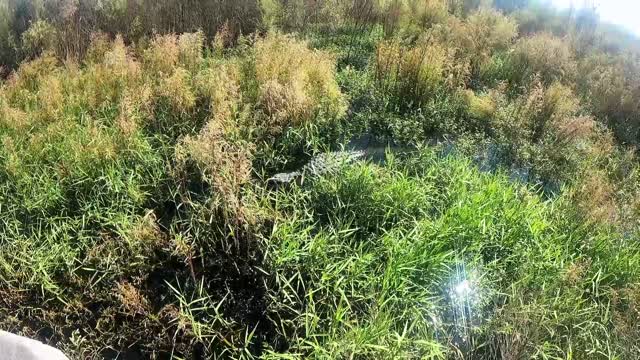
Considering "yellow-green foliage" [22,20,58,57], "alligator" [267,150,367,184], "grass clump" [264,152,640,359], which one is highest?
"yellow-green foliage" [22,20,58,57]

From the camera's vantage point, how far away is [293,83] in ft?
14.5

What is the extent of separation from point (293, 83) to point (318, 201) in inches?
40.4

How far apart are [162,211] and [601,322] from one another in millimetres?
2849

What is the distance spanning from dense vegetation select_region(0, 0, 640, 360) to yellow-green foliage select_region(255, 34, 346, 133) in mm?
22

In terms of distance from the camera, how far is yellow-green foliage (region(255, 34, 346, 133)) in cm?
438

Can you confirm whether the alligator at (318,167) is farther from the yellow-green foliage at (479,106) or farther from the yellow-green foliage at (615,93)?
the yellow-green foliage at (615,93)

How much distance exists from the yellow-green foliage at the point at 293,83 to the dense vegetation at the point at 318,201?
0.02 metres

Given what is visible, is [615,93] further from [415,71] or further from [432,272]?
[432,272]

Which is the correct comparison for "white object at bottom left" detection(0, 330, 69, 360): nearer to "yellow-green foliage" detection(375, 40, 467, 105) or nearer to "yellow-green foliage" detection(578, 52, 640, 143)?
"yellow-green foliage" detection(375, 40, 467, 105)

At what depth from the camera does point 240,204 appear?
3.68 m

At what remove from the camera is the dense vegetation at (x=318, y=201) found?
329 cm

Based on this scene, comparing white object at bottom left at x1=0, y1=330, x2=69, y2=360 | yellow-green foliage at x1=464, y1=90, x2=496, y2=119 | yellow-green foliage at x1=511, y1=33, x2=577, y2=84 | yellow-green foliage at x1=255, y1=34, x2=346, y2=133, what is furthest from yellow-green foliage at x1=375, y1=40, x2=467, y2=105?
white object at bottom left at x1=0, y1=330, x2=69, y2=360

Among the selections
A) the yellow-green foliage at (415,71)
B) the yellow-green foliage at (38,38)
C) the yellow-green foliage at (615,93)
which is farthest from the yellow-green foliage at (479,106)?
the yellow-green foliage at (38,38)

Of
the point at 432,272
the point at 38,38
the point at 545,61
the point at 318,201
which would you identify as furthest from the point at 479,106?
the point at 38,38
